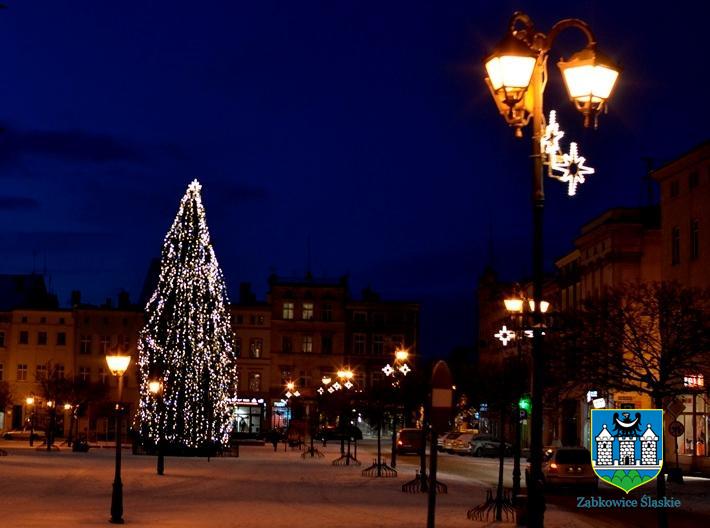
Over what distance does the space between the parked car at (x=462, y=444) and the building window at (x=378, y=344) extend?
33.4 metres

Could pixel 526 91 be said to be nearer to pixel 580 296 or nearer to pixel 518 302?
pixel 518 302

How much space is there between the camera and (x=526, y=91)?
41.7 feet

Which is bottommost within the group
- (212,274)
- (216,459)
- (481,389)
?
(216,459)

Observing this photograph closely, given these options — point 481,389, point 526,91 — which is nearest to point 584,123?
point 526,91

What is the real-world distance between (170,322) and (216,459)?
23.1 feet

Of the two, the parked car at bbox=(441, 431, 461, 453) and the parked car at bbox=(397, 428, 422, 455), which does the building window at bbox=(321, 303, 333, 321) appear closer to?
the parked car at bbox=(441, 431, 461, 453)


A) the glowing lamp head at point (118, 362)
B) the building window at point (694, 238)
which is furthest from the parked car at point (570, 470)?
the building window at point (694, 238)

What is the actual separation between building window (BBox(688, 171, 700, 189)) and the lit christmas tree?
22.7 metres

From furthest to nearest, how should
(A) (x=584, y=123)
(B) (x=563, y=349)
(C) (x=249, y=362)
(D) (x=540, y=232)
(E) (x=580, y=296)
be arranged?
(C) (x=249, y=362) < (E) (x=580, y=296) < (B) (x=563, y=349) < (D) (x=540, y=232) < (A) (x=584, y=123)

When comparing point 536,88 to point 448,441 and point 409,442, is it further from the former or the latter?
point 448,441

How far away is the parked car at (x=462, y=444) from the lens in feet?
248

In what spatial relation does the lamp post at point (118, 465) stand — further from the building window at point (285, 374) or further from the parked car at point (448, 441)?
the building window at point (285, 374)

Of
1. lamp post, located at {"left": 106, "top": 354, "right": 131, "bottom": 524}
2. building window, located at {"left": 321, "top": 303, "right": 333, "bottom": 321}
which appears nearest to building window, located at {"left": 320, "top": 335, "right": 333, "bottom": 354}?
building window, located at {"left": 321, "top": 303, "right": 333, "bottom": 321}

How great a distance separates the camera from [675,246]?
56.3m
